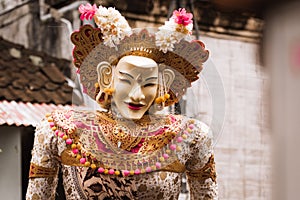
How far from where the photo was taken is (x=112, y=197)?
7.29 feet

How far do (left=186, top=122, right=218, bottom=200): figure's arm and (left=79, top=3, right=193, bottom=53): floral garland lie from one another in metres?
0.34

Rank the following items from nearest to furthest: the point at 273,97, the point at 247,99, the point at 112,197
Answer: the point at 273,97 < the point at 112,197 < the point at 247,99

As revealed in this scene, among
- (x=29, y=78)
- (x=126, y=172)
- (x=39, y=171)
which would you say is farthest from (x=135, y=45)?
(x=29, y=78)

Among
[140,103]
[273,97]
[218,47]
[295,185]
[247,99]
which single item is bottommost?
[295,185]

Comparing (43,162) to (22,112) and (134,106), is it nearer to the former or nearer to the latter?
(134,106)

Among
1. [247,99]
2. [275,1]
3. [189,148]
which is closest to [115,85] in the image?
[189,148]

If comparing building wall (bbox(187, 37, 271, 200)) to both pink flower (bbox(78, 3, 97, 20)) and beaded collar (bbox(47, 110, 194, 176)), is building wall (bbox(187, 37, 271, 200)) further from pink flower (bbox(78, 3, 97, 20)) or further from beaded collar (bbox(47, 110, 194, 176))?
pink flower (bbox(78, 3, 97, 20))

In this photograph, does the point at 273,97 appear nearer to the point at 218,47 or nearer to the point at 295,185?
the point at 295,185

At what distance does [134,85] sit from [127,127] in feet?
0.54

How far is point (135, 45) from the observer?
7.67ft

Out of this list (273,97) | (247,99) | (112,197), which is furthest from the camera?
(247,99)

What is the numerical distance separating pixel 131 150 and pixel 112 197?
0.19 m

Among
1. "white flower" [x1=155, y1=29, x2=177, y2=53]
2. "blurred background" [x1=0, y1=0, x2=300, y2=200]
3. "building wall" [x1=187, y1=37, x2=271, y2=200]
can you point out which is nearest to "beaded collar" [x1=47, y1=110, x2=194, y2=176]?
"white flower" [x1=155, y1=29, x2=177, y2=53]

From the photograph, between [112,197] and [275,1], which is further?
[112,197]
